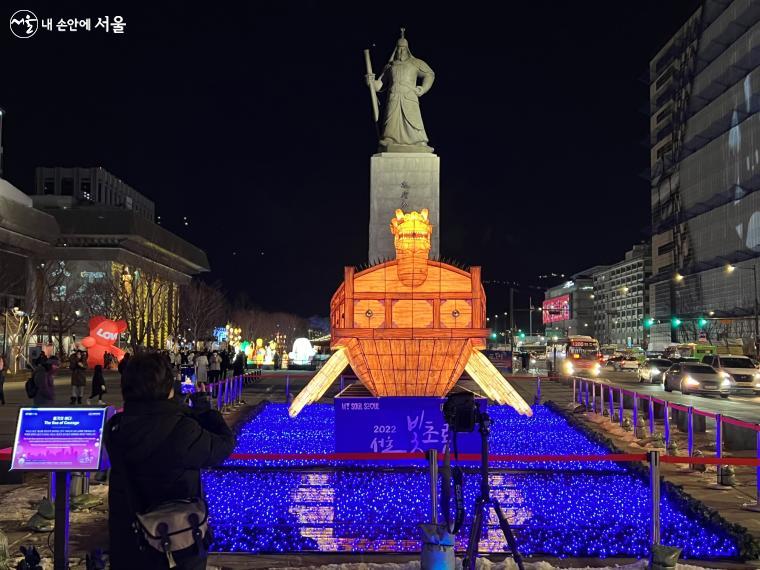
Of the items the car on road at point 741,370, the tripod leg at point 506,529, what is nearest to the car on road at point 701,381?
the car on road at point 741,370

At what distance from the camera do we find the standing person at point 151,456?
4000 mm

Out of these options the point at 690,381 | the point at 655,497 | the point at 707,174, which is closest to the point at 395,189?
the point at 690,381

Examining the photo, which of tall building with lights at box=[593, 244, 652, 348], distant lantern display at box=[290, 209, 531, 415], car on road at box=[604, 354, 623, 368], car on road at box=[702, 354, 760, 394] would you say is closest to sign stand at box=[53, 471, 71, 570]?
distant lantern display at box=[290, 209, 531, 415]

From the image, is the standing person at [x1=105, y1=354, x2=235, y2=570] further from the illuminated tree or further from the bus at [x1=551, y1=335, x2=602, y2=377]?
the illuminated tree

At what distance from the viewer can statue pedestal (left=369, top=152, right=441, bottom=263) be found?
26.3 metres

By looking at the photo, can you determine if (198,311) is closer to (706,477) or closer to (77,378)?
(77,378)

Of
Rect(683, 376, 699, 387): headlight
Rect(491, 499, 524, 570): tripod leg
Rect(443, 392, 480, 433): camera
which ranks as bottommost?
Rect(683, 376, 699, 387): headlight

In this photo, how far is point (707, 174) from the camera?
7962cm

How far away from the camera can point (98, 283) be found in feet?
217

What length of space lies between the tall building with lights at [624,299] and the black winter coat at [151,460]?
136 metres

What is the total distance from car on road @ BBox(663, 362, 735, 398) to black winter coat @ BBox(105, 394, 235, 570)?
2864 cm

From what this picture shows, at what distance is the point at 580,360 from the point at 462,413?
49.4 m

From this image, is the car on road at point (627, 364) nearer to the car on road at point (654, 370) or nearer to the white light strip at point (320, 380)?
the car on road at point (654, 370)

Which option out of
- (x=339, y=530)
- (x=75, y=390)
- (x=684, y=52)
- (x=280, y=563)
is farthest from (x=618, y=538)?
(x=684, y=52)
